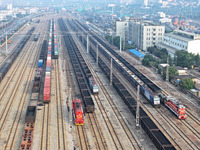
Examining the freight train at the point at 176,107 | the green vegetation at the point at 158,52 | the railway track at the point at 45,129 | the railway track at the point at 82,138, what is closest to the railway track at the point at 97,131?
the railway track at the point at 82,138

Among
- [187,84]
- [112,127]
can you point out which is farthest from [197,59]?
[112,127]

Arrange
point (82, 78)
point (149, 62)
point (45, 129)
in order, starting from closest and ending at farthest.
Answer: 1. point (45, 129)
2. point (82, 78)
3. point (149, 62)

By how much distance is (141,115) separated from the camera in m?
42.7

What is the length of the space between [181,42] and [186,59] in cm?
1163

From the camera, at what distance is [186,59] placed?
2953 inches

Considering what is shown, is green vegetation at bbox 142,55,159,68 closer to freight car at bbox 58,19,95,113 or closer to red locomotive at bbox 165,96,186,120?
freight car at bbox 58,19,95,113

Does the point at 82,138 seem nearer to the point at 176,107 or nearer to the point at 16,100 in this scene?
the point at 176,107

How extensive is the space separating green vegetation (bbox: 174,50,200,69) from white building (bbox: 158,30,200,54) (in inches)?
222

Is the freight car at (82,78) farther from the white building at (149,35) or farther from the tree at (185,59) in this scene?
the white building at (149,35)

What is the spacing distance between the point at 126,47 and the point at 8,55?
4213 cm

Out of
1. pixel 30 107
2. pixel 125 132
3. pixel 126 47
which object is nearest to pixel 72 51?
pixel 126 47

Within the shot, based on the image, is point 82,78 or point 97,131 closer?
point 97,131

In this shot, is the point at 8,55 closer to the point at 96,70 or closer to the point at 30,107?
the point at 96,70

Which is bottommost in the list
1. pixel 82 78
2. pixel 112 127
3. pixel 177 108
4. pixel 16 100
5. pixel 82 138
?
pixel 82 138
